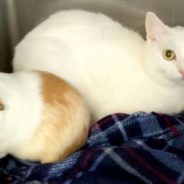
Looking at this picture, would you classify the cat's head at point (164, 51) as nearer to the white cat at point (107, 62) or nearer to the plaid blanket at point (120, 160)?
the white cat at point (107, 62)

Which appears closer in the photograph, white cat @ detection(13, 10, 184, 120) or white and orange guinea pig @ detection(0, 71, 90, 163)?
white and orange guinea pig @ detection(0, 71, 90, 163)

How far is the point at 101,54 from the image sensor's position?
1.23 metres

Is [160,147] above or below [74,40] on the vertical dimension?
below

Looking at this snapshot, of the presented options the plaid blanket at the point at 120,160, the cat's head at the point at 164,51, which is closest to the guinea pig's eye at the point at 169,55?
the cat's head at the point at 164,51

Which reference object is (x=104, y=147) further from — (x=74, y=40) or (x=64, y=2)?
(x=64, y=2)

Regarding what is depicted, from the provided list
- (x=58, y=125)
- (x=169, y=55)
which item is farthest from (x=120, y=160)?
(x=169, y=55)

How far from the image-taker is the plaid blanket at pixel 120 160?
101 cm

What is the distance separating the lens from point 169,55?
3.74 feet

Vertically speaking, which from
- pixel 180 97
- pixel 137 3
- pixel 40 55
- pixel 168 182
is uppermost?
pixel 137 3

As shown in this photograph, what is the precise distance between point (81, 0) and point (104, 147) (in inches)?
21.8

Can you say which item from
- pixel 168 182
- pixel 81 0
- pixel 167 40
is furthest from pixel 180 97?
pixel 81 0

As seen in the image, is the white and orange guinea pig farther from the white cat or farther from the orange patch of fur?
the white cat

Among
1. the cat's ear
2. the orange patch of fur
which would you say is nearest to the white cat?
the cat's ear

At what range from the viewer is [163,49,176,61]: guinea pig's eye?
44.4 inches
